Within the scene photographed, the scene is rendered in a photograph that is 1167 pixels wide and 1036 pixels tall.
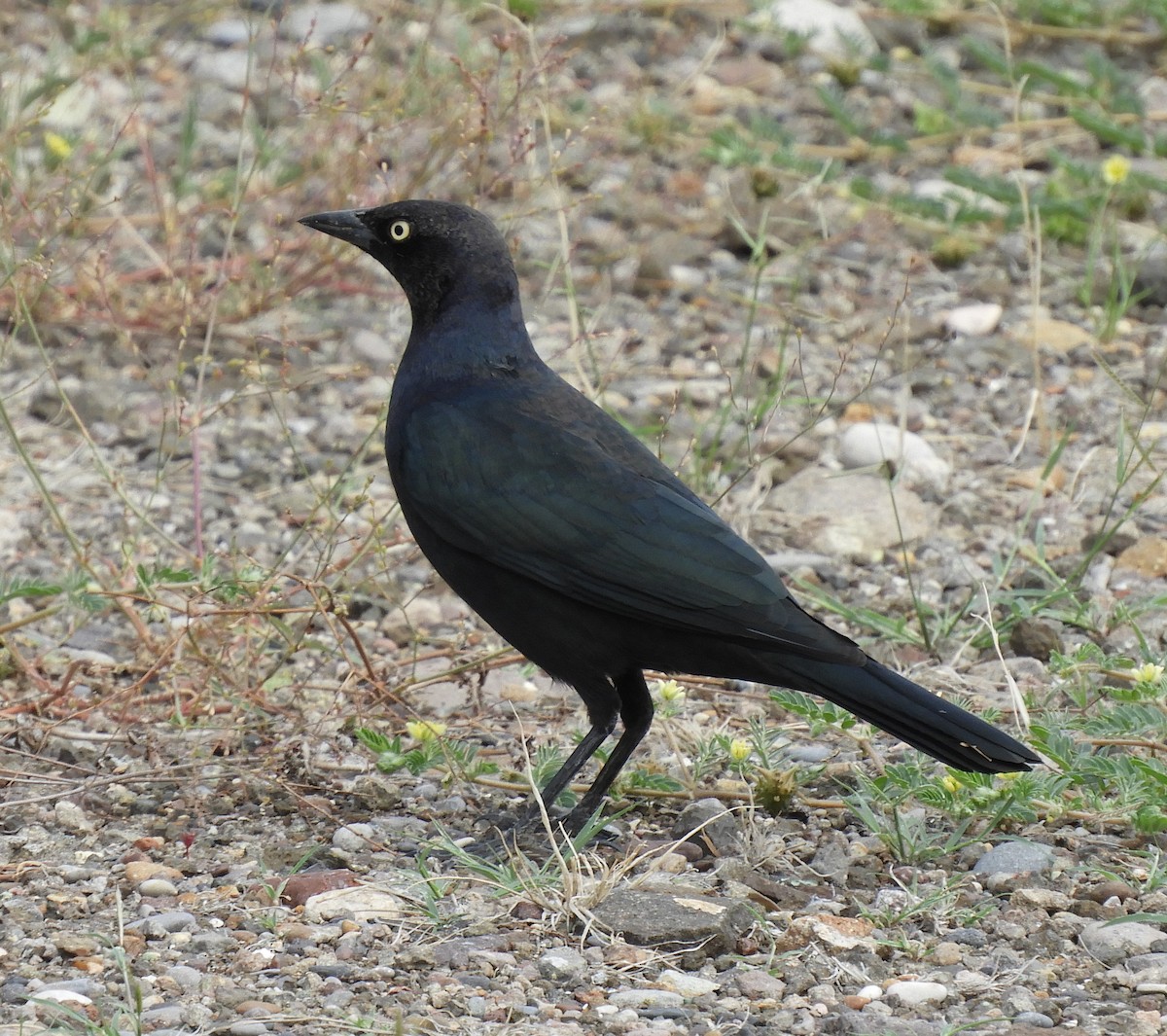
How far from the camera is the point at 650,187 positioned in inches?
312

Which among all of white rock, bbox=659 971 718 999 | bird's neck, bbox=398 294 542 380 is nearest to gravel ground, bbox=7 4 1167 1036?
white rock, bbox=659 971 718 999

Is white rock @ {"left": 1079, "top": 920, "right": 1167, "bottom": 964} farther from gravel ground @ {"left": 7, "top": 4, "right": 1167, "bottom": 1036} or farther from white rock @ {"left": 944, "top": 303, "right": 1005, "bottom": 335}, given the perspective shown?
white rock @ {"left": 944, "top": 303, "right": 1005, "bottom": 335}

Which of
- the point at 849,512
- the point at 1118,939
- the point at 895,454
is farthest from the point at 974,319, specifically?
the point at 1118,939

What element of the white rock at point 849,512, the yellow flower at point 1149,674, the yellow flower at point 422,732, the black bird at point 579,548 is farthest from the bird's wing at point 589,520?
the white rock at point 849,512

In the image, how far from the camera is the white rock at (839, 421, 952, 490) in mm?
6082

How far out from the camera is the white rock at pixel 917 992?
131 inches

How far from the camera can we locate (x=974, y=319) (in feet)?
23.1

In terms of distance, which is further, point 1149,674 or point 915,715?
point 1149,674

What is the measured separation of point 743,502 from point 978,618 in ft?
3.37

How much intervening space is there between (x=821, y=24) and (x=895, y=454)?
3.54m

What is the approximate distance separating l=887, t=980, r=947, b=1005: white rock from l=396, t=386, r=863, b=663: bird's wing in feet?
2.49

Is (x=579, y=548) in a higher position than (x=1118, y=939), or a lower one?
higher

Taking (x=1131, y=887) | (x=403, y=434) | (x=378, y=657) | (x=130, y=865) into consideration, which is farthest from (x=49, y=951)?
(x=1131, y=887)

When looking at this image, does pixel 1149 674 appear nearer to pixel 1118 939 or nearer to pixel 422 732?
pixel 1118 939
